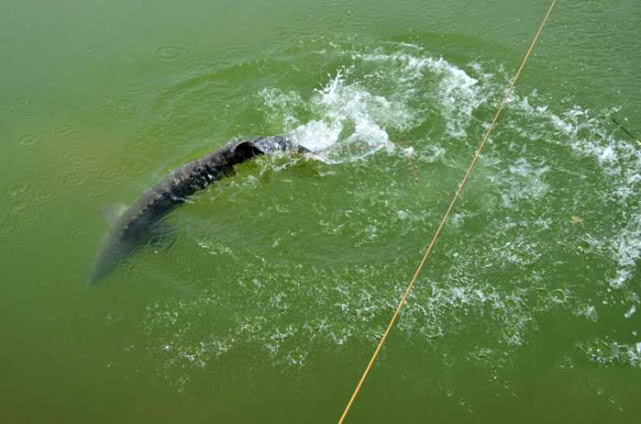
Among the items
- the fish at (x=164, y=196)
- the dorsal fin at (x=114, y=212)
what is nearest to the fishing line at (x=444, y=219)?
the fish at (x=164, y=196)

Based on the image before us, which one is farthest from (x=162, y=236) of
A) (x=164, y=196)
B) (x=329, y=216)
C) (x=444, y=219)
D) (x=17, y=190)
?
(x=444, y=219)

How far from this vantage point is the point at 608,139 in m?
5.34

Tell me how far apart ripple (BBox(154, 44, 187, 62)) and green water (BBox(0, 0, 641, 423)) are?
0.20 feet

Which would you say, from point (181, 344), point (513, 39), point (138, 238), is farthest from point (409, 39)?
point (181, 344)

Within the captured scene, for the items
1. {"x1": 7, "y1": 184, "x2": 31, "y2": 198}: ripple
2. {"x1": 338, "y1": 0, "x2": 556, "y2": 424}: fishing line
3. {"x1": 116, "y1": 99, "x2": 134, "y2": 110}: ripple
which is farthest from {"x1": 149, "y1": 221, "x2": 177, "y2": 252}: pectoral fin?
{"x1": 338, "y1": 0, "x2": 556, "y2": 424}: fishing line

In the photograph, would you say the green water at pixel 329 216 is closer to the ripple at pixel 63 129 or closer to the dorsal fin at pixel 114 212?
the ripple at pixel 63 129

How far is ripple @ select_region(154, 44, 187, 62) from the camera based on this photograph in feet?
22.5

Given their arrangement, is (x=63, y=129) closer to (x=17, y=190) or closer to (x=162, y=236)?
(x=17, y=190)

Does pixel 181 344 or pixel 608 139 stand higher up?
pixel 608 139

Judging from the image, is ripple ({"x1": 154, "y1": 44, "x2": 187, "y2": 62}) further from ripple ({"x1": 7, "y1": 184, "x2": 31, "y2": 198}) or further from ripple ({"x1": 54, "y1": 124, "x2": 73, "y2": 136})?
ripple ({"x1": 7, "y1": 184, "x2": 31, "y2": 198})

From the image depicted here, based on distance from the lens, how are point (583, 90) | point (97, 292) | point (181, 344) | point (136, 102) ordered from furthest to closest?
point (136, 102) → point (583, 90) → point (97, 292) → point (181, 344)

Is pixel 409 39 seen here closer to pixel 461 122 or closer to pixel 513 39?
pixel 513 39

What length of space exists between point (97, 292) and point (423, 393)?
9.94 feet

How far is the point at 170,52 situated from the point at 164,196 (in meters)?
2.80
